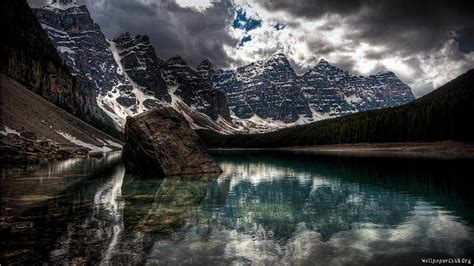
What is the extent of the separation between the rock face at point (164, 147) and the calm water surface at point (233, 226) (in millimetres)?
12669

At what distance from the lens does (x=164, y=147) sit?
3944 cm

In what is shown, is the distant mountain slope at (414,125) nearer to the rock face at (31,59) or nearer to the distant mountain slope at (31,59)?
the rock face at (31,59)

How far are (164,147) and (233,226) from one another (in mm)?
25362

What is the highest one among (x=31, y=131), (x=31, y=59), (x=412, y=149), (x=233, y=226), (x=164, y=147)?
(x=31, y=59)

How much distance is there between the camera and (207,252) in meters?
11.6

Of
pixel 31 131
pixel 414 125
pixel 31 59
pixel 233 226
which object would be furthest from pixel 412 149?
pixel 31 59

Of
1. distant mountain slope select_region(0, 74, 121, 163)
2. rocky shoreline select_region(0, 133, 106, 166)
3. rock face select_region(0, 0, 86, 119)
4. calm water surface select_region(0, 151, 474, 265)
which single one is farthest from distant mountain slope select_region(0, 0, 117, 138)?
calm water surface select_region(0, 151, 474, 265)

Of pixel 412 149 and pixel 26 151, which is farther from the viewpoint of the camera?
pixel 412 149

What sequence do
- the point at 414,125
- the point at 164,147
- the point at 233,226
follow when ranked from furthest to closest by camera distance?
the point at 414,125, the point at 164,147, the point at 233,226

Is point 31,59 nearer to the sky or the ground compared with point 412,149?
nearer to the sky

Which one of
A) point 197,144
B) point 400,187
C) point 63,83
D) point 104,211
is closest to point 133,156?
point 197,144

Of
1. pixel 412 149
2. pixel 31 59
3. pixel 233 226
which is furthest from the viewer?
pixel 31 59

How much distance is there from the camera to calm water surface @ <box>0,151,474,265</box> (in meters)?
11.1

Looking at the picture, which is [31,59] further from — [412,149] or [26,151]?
[412,149]
